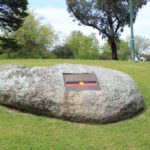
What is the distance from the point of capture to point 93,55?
69.6 metres

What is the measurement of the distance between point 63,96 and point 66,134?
945 millimetres

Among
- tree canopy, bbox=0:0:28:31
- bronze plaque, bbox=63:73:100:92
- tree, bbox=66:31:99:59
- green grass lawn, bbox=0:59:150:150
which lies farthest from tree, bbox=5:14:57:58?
green grass lawn, bbox=0:59:150:150

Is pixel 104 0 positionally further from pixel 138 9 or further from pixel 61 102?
pixel 61 102

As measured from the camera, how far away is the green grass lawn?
7.02 m

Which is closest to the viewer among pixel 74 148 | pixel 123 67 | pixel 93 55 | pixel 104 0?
pixel 74 148

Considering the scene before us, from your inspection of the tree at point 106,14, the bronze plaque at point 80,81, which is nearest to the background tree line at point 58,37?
the tree at point 106,14

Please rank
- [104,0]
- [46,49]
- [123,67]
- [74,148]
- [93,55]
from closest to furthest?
[74,148]
[123,67]
[104,0]
[46,49]
[93,55]

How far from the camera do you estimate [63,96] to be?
27.0 feet

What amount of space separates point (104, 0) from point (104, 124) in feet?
96.8

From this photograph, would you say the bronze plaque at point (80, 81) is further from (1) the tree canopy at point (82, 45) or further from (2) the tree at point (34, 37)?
(1) the tree canopy at point (82, 45)

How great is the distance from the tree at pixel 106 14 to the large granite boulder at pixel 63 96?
28.6 m

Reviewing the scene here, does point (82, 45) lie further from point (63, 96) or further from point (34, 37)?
point (63, 96)

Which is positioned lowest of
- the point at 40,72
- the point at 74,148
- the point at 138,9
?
the point at 74,148

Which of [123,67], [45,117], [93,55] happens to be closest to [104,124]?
[45,117]
